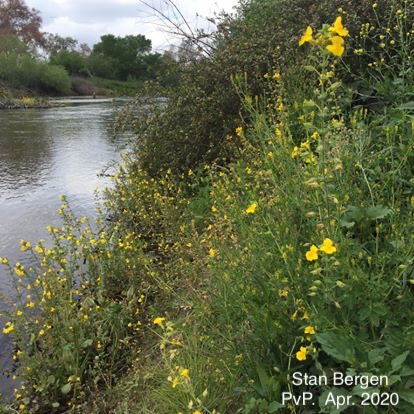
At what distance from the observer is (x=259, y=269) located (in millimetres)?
1907

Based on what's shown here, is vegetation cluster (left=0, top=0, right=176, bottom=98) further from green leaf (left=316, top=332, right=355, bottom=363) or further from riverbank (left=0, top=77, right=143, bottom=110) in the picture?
green leaf (left=316, top=332, right=355, bottom=363)

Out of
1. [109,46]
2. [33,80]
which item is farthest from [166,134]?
[109,46]

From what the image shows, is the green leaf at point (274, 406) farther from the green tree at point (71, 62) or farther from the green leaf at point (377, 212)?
the green tree at point (71, 62)

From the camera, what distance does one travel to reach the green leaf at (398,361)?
1306mm

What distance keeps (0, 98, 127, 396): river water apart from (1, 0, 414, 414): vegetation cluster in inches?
25.2

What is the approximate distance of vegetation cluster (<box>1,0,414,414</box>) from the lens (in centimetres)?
151

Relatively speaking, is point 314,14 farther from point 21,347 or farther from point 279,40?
point 21,347

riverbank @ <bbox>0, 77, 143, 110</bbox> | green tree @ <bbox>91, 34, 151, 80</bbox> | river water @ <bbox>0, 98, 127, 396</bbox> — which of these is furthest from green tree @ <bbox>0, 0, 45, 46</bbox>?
river water @ <bbox>0, 98, 127, 396</bbox>

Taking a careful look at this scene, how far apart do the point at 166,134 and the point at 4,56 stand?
1287 inches

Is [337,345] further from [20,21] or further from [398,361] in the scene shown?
[20,21]

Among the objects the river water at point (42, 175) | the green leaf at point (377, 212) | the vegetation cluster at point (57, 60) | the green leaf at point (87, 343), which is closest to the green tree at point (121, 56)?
the vegetation cluster at point (57, 60)

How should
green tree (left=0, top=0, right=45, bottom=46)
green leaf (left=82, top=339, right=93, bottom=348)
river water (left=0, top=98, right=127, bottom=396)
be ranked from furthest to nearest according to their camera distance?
1. green tree (left=0, top=0, right=45, bottom=46)
2. river water (left=0, top=98, right=127, bottom=396)
3. green leaf (left=82, top=339, right=93, bottom=348)

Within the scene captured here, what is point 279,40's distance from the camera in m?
4.69

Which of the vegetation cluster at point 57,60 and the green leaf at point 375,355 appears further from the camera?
the vegetation cluster at point 57,60
